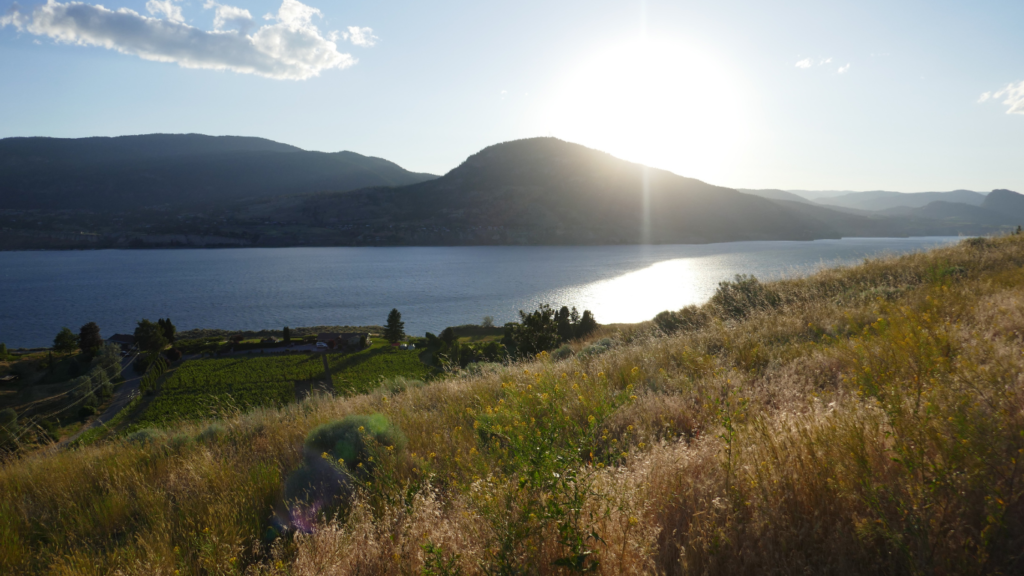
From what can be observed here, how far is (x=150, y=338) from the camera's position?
147 ft

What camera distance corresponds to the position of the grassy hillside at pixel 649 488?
217 cm

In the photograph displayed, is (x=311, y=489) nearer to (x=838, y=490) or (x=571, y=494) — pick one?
(x=571, y=494)

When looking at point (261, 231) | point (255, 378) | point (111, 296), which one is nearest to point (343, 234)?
point (261, 231)

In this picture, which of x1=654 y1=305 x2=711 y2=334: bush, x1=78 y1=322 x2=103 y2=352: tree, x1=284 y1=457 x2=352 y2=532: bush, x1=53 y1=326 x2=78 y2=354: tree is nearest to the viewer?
x1=284 y1=457 x2=352 y2=532: bush

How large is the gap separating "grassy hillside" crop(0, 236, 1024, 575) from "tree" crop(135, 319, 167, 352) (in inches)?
1916

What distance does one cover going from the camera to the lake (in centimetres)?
6669

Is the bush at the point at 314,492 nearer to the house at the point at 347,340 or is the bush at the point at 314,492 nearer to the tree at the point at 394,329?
the house at the point at 347,340

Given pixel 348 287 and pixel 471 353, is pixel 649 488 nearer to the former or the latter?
pixel 471 353

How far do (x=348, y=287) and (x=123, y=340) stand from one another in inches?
1614

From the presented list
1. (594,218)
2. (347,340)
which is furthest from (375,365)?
(594,218)

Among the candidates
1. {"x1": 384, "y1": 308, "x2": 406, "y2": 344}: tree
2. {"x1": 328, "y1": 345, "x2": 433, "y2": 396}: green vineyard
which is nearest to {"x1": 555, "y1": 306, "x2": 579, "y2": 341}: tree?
{"x1": 328, "y1": 345, "x2": 433, "y2": 396}: green vineyard

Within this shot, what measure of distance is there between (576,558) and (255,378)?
1645 inches

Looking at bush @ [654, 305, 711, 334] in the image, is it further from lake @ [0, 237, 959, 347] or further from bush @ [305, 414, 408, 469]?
lake @ [0, 237, 959, 347]

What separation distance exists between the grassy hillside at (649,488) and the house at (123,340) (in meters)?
57.8
